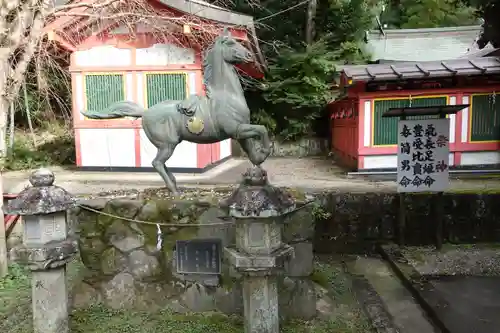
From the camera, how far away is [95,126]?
1259 centimetres

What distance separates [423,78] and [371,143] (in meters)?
1.99

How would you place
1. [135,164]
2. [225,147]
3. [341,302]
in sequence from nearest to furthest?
1. [341,302]
2. [135,164]
3. [225,147]

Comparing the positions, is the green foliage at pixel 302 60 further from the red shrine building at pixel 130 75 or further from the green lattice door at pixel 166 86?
the green lattice door at pixel 166 86

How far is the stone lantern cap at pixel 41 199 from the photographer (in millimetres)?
4230

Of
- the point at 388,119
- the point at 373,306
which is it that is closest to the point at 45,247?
the point at 373,306

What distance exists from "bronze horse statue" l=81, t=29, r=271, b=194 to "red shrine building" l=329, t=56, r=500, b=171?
20.2 ft

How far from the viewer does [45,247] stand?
4273 millimetres

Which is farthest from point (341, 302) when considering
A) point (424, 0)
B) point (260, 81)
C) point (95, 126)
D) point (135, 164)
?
point (424, 0)

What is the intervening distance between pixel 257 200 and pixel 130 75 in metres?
9.14

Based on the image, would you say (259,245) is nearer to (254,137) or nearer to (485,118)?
(254,137)

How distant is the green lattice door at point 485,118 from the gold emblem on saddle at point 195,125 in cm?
872

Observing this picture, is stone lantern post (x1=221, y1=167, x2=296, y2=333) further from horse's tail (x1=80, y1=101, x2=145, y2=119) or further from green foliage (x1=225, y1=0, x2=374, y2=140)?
green foliage (x1=225, y1=0, x2=374, y2=140)

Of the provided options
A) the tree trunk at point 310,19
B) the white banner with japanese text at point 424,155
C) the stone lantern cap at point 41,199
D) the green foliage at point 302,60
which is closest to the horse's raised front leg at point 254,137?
the stone lantern cap at point 41,199

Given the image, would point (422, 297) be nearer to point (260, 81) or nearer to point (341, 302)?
point (341, 302)
